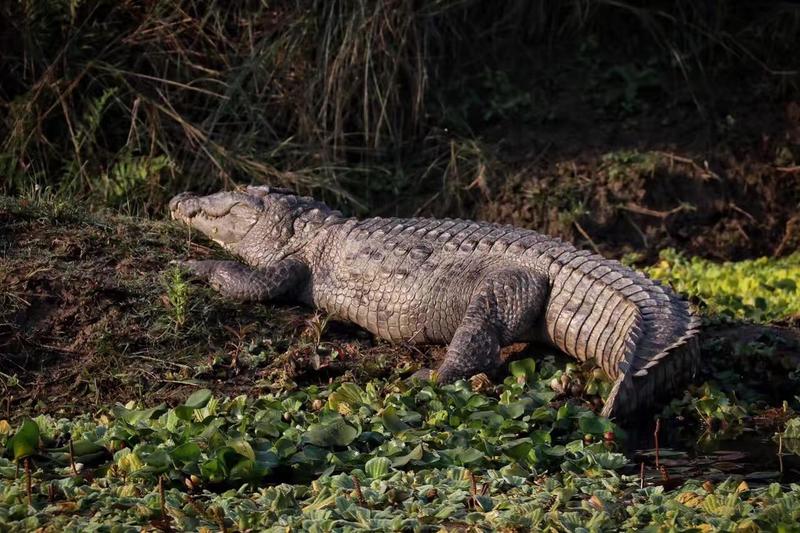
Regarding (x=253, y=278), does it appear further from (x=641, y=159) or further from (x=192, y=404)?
(x=641, y=159)

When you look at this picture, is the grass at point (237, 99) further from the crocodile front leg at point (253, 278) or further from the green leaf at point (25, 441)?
the green leaf at point (25, 441)

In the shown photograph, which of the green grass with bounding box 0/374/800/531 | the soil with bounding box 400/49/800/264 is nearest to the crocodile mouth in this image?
the soil with bounding box 400/49/800/264

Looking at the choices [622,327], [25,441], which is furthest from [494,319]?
[25,441]

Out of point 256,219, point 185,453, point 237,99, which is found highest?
point 237,99

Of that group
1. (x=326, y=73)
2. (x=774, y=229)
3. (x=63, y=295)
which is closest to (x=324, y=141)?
(x=326, y=73)

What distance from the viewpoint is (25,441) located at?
393cm

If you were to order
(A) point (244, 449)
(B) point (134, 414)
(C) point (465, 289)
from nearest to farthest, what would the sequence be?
1. (A) point (244, 449)
2. (B) point (134, 414)
3. (C) point (465, 289)

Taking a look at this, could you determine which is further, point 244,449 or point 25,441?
point 25,441

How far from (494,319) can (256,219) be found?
5.87 feet

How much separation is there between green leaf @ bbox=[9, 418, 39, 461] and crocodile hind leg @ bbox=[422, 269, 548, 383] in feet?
6.21

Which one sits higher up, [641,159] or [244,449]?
[641,159]

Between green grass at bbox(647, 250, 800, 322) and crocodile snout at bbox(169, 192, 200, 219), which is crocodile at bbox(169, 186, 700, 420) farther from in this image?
green grass at bbox(647, 250, 800, 322)

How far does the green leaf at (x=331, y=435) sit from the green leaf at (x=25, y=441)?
3.19 ft

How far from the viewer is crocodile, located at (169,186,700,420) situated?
4977mm
